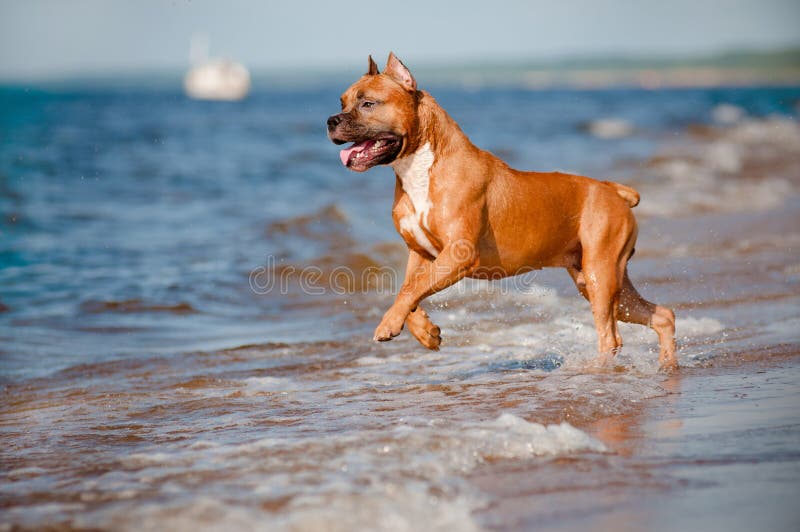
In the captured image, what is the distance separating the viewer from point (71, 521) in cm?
393

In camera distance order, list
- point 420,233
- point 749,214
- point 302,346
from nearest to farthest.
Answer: point 420,233
point 302,346
point 749,214

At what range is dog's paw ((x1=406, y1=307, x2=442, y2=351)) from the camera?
625 centimetres

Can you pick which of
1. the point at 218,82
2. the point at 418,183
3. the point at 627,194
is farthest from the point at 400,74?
the point at 218,82

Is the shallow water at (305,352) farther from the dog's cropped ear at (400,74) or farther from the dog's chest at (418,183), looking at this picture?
the dog's cropped ear at (400,74)

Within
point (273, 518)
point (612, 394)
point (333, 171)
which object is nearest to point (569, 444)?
point (612, 394)

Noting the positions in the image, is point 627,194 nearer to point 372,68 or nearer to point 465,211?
point 465,211

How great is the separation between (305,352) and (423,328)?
6.36ft

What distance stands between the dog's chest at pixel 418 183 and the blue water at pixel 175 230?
2651 mm

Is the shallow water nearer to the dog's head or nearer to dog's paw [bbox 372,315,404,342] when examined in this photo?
dog's paw [bbox 372,315,404,342]

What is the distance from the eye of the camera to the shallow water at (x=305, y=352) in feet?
14.0

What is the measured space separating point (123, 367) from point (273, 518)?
4187mm

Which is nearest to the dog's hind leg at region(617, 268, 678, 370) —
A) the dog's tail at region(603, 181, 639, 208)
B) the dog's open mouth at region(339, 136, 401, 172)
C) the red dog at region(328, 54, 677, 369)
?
the red dog at region(328, 54, 677, 369)

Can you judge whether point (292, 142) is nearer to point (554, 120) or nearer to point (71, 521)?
point (554, 120)

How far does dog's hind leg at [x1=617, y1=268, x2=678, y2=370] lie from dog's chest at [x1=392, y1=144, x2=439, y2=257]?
1.81 m
